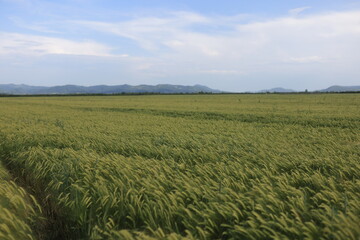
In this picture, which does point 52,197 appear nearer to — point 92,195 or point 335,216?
point 92,195

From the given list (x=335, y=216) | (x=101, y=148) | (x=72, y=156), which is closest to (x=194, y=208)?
(x=335, y=216)

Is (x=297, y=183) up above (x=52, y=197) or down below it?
above

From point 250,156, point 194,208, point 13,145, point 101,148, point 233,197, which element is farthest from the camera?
point 13,145

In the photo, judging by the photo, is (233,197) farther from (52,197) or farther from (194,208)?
(52,197)

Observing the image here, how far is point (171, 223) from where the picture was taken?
3521 mm

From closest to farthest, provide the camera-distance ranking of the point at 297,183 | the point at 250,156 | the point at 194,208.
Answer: the point at 194,208 → the point at 297,183 → the point at 250,156

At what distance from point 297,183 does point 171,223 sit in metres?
2.36

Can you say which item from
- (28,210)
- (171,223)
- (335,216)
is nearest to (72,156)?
(28,210)

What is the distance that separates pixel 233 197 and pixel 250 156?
8.45ft

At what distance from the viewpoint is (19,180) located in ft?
20.6

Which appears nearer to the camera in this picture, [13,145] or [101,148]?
[101,148]

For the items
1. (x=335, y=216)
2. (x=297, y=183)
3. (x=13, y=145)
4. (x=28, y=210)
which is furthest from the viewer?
(x=13, y=145)

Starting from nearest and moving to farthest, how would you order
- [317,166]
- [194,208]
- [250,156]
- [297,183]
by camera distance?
[194,208]
[297,183]
[317,166]
[250,156]

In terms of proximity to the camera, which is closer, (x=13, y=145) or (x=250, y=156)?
(x=250, y=156)
